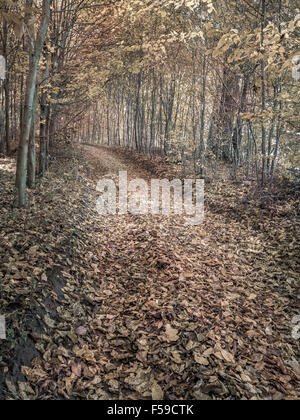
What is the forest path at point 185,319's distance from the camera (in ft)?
9.00

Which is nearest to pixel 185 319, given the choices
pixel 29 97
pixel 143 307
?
pixel 143 307

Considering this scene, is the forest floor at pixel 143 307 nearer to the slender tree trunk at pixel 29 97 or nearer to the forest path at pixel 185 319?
the forest path at pixel 185 319

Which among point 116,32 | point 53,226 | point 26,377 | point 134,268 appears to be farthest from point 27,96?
point 116,32

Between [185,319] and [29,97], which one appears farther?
[29,97]

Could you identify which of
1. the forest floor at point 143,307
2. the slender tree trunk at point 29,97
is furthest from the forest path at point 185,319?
the slender tree trunk at point 29,97

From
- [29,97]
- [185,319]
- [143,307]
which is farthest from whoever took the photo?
[29,97]

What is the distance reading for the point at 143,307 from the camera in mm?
3809

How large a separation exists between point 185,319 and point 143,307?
2.04 ft

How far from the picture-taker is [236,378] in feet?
9.16

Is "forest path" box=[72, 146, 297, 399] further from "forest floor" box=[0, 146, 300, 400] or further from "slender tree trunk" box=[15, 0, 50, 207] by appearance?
"slender tree trunk" box=[15, 0, 50, 207]

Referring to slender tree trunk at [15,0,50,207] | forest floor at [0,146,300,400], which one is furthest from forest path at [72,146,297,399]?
slender tree trunk at [15,0,50,207]

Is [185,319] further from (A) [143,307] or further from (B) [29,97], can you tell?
(B) [29,97]

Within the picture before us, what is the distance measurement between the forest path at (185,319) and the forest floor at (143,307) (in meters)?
0.02
